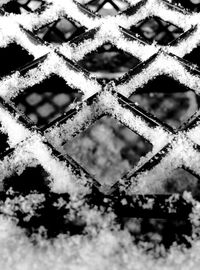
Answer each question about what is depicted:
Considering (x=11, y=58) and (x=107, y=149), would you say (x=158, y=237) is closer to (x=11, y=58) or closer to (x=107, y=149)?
(x=107, y=149)

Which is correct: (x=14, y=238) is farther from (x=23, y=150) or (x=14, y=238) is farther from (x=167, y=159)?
(x=167, y=159)

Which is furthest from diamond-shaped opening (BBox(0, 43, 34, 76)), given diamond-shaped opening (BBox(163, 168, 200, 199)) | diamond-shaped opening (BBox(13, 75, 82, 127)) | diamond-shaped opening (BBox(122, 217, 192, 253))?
diamond-shaped opening (BBox(122, 217, 192, 253))

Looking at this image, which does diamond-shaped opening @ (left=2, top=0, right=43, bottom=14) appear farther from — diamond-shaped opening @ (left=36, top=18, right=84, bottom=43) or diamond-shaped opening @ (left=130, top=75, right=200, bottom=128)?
diamond-shaped opening @ (left=130, top=75, right=200, bottom=128)

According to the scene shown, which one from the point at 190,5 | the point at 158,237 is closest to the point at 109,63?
the point at 190,5

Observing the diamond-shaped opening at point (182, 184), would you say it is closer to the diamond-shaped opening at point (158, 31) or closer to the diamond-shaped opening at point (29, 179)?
the diamond-shaped opening at point (29, 179)

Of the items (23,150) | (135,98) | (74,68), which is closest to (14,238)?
(23,150)
